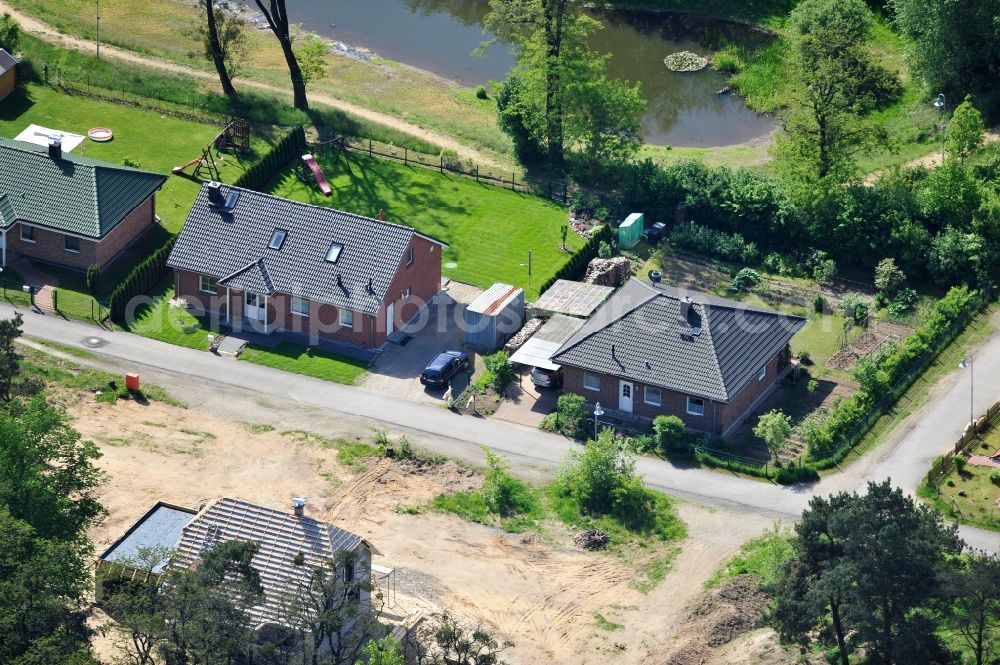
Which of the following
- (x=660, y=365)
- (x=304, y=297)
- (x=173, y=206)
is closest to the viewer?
(x=660, y=365)

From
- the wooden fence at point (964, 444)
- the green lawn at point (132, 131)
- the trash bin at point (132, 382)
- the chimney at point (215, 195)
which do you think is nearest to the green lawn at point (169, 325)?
the trash bin at point (132, 382)

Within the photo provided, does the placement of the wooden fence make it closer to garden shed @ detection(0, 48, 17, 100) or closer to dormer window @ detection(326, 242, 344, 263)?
dormer window @ detection(326, 242, 344, 263)

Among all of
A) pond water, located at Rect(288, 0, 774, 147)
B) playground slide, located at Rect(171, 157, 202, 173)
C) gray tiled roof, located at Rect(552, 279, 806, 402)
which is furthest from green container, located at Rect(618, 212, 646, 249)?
playground slide, located at Rect(171, 157, 202, 173)

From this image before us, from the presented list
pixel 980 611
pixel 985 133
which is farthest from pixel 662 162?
pixel 980 611

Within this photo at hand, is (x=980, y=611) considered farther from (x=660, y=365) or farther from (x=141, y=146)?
(x=141, y=146)

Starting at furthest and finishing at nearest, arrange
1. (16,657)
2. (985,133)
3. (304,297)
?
(985,133)
(304,297)
(16,657)

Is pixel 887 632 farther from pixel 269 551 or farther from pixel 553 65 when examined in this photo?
pixel 553 65
